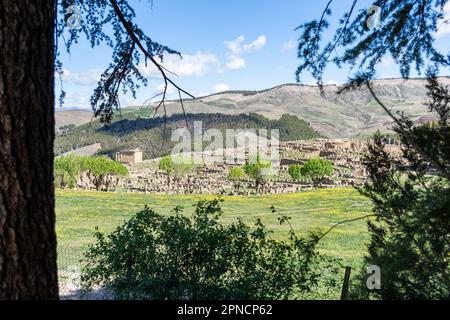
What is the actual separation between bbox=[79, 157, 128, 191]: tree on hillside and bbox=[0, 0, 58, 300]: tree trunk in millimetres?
41586

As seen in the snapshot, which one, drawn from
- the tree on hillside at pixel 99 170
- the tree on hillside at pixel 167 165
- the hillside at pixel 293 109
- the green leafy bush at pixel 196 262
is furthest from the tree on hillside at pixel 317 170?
the hillside at pixel 293 109

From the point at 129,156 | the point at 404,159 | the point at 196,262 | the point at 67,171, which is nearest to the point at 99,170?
the point at 67,171

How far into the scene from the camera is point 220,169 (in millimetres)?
51875

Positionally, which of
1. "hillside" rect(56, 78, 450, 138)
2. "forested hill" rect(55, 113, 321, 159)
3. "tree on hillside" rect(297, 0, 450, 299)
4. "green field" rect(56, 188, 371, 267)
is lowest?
"green field" rect(56, 188, 371, 267)

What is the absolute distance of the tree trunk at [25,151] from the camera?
991mm

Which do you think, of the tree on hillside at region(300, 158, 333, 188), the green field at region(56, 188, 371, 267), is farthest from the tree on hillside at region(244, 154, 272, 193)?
the green field at region(56, 188, 371, 267)

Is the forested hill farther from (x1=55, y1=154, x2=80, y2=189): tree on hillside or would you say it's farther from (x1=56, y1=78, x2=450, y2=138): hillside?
(x1=55, y1=154, x2=80, y2=189): tree on hillside

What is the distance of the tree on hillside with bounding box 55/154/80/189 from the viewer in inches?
1615

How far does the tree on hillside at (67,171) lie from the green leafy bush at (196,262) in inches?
1560

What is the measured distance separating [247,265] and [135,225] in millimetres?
1177

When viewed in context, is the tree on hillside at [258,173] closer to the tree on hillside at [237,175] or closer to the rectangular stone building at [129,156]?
the tree on hillside at [237,175]

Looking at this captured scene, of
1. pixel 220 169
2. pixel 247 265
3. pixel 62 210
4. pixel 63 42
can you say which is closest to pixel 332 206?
pixel 62 210

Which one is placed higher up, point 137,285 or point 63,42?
point 63,42
